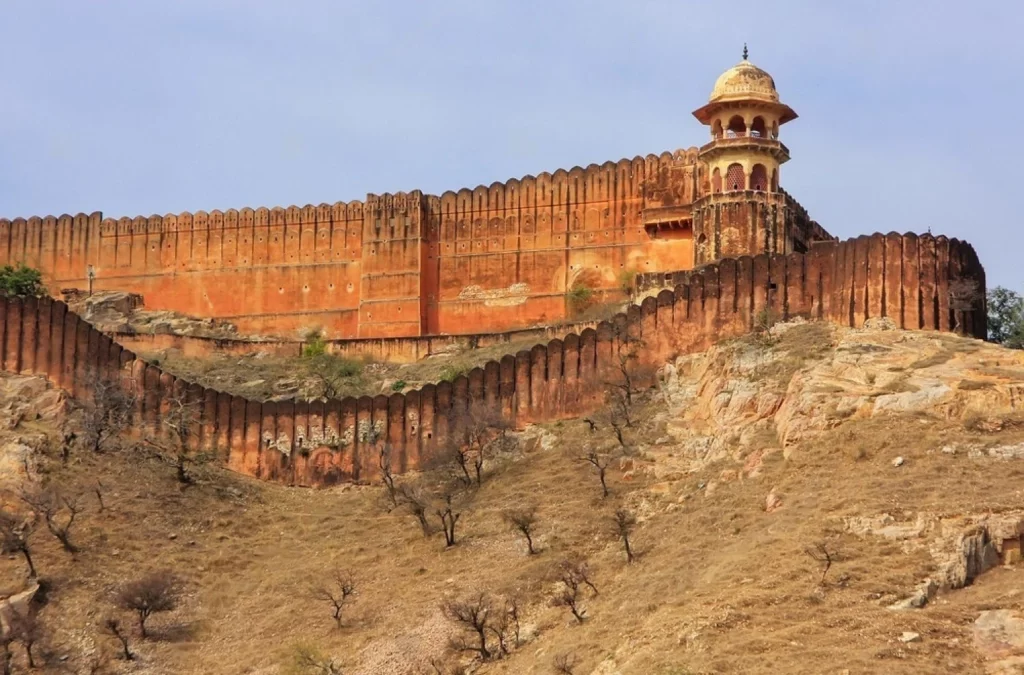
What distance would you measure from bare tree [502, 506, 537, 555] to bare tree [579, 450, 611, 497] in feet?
5.12

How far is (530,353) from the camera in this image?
172 feet

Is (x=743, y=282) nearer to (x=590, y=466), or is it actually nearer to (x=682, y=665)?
(x=590, y=466)

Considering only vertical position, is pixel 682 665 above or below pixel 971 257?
below

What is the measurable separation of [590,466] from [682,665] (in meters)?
12.9

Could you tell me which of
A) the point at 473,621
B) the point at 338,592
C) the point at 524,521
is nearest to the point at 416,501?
the point at 338,592

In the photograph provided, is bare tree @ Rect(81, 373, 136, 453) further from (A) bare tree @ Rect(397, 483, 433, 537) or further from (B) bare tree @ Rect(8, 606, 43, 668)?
(A) bare tree @ Rect(397, 483, 433, 537)

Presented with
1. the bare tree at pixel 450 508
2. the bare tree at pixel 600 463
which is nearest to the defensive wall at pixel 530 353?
the bare tree at pixel 450 508

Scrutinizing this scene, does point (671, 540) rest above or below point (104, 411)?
below

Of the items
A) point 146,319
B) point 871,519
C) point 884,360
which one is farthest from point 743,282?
point 146,319

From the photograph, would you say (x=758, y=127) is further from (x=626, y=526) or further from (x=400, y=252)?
(x=626, y=526)

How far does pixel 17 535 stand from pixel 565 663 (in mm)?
14923

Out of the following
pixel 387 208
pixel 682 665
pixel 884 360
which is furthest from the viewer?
pixel 387 208

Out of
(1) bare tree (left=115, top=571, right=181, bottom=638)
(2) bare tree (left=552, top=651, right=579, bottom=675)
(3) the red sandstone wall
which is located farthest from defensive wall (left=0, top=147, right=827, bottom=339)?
(2) bare tree (left=552, top=651, right=579, bottom=675)

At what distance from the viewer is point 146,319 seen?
70.0 m
